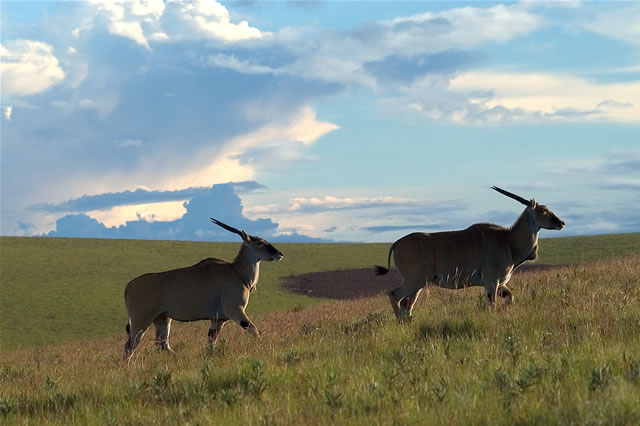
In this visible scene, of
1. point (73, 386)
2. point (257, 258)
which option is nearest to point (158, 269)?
point (257, 258)

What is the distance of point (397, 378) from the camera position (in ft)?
25.1

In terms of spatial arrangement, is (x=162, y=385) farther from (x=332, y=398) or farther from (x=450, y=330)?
(x=450, y=330)

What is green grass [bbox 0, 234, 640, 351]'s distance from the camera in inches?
1302

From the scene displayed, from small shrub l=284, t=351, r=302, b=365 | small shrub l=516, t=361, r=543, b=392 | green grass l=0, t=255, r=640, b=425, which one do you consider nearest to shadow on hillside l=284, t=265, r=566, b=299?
green grass l=0, t=255, r=640, b=425

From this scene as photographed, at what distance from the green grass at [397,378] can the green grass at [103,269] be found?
18.9 metres

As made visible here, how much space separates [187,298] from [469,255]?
5.51 metres

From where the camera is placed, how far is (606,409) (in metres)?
5.64

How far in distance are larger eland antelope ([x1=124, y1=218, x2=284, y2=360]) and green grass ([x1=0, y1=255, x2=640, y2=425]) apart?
1.89 metres

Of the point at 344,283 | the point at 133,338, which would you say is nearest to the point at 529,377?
the point at 133,338

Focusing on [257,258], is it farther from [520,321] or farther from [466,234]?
[520,321]

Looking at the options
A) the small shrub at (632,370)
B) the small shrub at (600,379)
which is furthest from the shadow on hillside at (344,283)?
the small shrub at (600,379)

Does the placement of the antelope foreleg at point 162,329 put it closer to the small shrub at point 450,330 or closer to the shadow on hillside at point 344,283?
the small shrub at point 450,330

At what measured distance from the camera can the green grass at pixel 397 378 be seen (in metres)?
6.25

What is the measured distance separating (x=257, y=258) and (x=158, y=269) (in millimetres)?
33506
